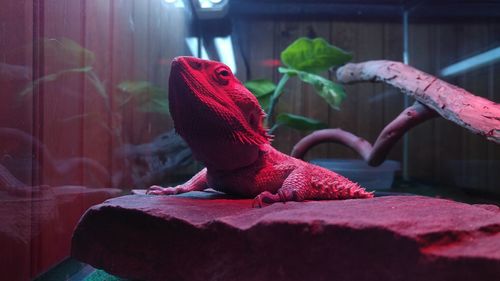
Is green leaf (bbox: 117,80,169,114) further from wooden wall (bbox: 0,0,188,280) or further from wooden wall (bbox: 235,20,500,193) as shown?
wooden wall (bbox: 235,20,500,193)

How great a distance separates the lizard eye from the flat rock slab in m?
0.62

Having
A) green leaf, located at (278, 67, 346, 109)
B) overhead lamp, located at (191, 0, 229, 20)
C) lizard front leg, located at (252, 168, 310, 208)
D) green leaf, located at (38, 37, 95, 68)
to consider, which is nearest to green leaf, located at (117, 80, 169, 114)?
green leaf, located at (38, 37, 95, 68)

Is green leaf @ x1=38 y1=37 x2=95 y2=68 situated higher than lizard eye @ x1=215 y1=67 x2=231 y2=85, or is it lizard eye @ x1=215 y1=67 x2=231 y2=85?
green leaf @ x1=38 y1=37 x2=95 y2=68

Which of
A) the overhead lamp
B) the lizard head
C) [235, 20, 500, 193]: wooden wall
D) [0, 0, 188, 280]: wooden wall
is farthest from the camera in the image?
[235, 20, 500, 193]: wooden wall

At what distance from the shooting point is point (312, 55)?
13.8 feet

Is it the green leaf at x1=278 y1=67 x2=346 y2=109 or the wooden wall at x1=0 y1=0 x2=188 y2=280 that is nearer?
the wooden wall at x1=0 y1=0 x2=188 y2=280

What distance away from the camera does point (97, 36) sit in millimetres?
2418

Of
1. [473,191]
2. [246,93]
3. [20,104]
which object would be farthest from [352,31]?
[20,104]

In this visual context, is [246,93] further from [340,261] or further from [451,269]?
[451,269]

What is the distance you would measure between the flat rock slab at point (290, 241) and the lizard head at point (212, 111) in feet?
0.98

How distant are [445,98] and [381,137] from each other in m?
0.98

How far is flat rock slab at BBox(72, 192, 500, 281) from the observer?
107cm

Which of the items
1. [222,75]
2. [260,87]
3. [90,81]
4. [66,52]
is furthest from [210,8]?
[222,75]

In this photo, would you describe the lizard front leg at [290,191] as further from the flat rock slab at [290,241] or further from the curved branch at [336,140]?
the curved branch at [336,140]
